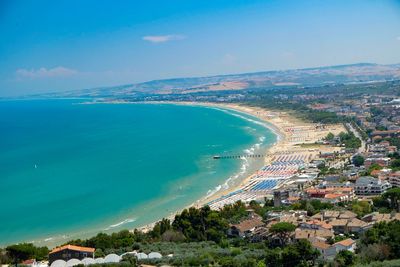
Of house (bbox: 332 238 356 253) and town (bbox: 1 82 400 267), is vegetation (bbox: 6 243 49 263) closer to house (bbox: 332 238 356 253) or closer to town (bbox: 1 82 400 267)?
town (bbox: 1 82 400 267)

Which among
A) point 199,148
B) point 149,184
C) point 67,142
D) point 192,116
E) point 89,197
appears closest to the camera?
point 89,197

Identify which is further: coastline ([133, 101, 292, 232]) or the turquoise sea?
coastline ([133, 101, 292, 232])

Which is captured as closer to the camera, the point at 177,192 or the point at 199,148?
the point at 177,192

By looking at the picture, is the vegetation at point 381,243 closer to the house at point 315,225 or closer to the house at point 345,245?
the house at point 345,245

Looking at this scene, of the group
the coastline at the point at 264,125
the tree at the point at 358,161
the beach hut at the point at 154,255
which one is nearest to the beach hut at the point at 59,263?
the beach hut at the point at 154,255

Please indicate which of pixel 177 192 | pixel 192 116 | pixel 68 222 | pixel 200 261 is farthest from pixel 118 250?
pixel 192 116

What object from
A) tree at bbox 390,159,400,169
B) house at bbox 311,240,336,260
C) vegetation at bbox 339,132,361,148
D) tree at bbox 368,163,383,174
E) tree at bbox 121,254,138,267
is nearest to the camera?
tree at bbox 121,254,138,267

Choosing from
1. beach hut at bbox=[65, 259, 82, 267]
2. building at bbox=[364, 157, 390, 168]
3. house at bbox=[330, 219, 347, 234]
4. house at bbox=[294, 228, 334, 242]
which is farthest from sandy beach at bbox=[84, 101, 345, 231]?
house at bbox=[330, 219, 347, 234]

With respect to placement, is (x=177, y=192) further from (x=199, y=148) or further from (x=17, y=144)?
(x=17, y=144)
